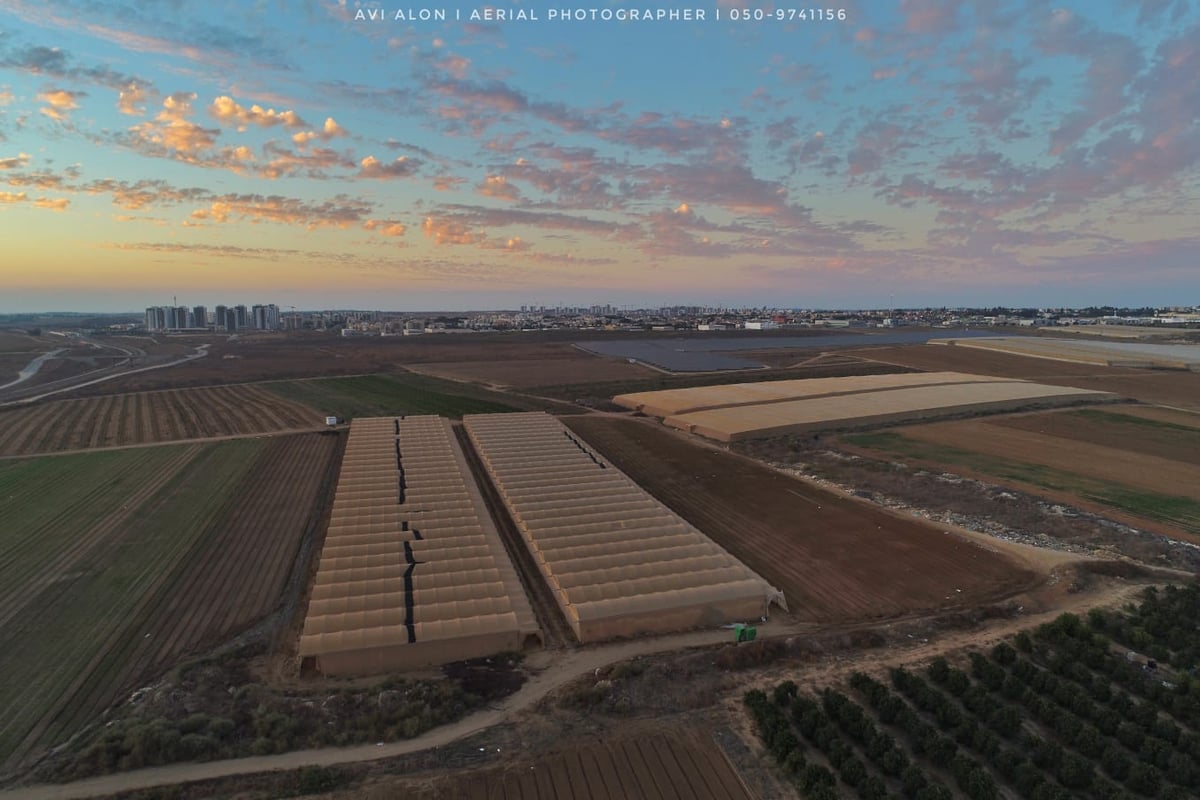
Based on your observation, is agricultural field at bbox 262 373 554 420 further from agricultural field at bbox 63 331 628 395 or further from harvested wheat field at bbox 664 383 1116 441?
harvested wheat field at bbox 664 383 1116 441

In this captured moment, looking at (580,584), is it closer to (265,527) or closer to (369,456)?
(265,527)

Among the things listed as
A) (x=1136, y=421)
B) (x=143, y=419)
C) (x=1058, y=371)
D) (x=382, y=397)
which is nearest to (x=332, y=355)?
(x=382, y=397)

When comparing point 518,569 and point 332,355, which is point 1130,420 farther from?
point 332,355

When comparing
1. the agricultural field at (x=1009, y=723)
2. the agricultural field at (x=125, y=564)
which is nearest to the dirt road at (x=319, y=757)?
the agricultural field at (x=125, y=564)

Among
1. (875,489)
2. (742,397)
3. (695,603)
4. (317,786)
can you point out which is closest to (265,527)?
(317,786)

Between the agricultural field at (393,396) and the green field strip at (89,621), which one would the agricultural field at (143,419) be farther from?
the green field strip at (89,621)
